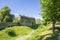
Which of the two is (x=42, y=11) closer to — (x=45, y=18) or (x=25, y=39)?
(x=45, y=18)

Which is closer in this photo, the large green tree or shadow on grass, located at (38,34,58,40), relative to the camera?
shadow on grass, located at (38,34,58,40)

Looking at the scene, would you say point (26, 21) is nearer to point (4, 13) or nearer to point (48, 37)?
point (4, 13)

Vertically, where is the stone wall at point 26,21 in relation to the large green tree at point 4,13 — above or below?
below

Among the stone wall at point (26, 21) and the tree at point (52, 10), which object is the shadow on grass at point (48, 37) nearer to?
the tree at point (52, 10)

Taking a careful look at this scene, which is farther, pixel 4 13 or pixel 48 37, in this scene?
pixel 4 13

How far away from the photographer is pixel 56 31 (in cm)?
4053

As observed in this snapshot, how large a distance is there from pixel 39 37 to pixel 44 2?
28.4ft

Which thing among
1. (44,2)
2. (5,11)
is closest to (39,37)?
(44,2)

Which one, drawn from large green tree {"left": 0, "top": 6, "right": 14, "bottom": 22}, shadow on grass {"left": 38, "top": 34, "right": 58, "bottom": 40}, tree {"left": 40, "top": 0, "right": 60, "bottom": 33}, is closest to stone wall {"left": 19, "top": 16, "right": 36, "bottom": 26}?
large green tree {"left": 0, "top": 6, "right": 14, "bottom": 22}

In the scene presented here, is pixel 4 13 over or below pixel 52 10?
below

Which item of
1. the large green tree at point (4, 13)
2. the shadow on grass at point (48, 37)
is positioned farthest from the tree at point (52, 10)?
the large green tree at point (4, 13)

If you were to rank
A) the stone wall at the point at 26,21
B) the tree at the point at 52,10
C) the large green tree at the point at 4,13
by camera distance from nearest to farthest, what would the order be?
the tree at the point at 52,10
the stone wall at the point at 26,21
the large green tree at the point at 4,13

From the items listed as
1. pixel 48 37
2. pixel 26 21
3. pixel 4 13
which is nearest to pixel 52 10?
pixel 48 37

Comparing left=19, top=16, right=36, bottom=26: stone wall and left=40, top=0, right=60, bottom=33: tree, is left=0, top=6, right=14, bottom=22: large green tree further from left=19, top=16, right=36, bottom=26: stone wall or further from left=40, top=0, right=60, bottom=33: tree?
left=40, top=0, right=60, bottom=33: tree
